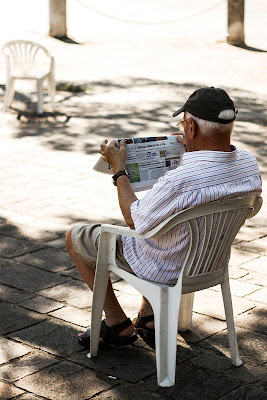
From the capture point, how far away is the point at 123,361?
3.64 meters

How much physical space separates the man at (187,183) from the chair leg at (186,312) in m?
0.47

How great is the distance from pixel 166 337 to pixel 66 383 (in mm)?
508

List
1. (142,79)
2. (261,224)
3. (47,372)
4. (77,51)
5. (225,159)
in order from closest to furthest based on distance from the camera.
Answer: (225,159)
(47,372)
(261,224)
(142,79)
(77,51)

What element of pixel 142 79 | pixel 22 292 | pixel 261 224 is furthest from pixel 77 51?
pixel 22 292

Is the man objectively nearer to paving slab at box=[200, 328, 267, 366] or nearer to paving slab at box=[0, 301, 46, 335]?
paving slab at box=[200, 328, 267, 366]

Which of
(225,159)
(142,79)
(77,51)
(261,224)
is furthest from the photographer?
(77,51)

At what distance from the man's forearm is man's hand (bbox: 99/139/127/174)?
0.06 m

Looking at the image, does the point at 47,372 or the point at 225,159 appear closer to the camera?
the point at 225,159

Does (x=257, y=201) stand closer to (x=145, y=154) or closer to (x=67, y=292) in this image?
(x=145, y=154)

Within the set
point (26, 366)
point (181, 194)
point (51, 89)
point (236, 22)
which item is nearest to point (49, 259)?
point (26, 366)

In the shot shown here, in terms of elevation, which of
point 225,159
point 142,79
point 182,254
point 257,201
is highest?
point 225,159

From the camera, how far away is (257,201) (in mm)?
3383

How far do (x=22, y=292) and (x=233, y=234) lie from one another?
5.33ft

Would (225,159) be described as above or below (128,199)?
above
